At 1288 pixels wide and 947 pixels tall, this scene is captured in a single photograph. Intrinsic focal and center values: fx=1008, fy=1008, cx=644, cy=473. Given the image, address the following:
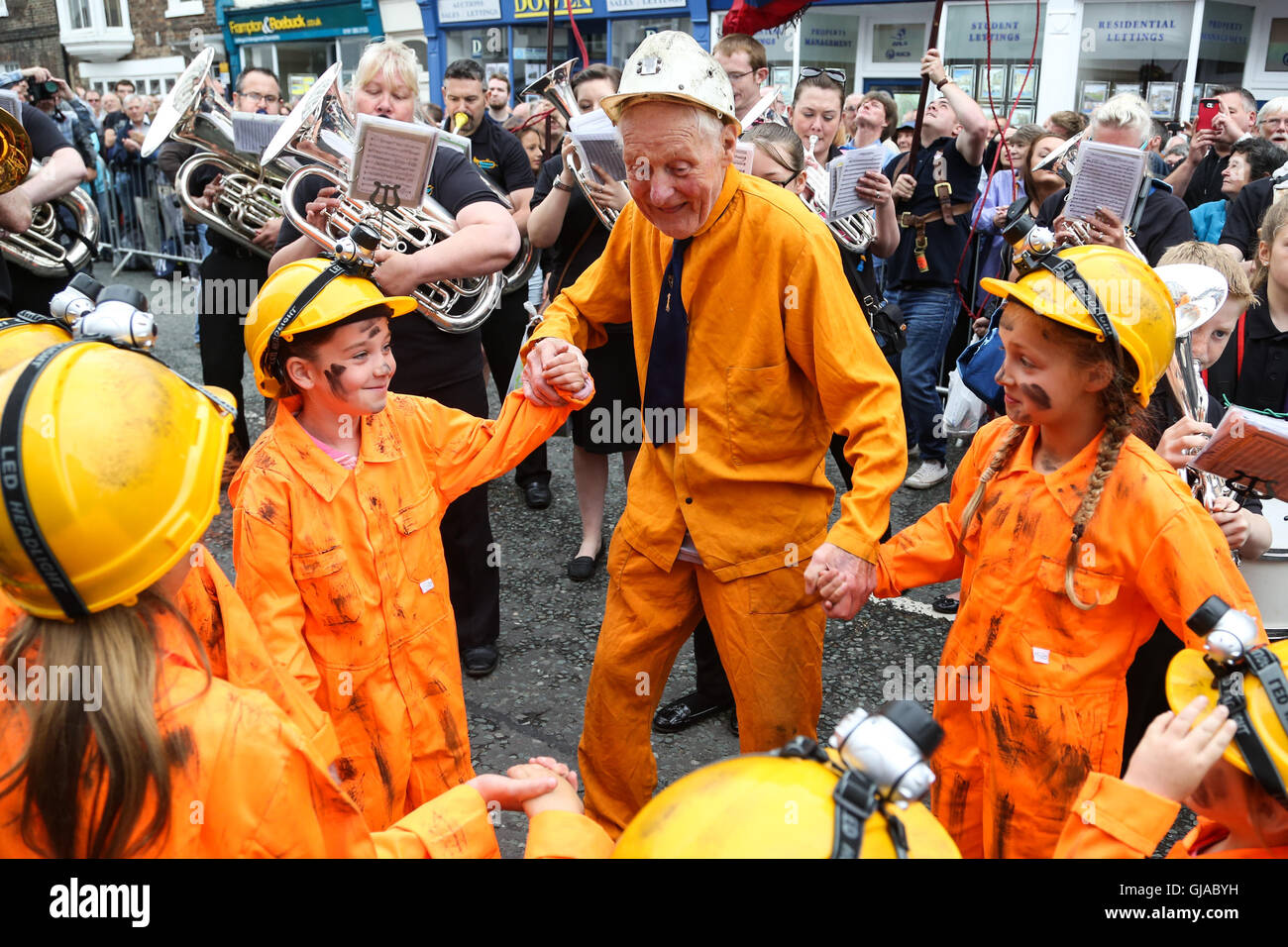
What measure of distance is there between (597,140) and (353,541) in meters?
2.27

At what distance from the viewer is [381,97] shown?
165 inches

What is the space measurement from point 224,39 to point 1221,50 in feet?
72.4

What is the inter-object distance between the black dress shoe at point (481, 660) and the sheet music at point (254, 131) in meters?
2.51

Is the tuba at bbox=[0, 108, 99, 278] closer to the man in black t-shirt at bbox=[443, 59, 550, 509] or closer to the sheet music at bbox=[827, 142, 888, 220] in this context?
the man in black t-shirt at bbox=[443, 59, 550, 509]

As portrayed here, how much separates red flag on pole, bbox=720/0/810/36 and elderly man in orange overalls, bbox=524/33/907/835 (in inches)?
143

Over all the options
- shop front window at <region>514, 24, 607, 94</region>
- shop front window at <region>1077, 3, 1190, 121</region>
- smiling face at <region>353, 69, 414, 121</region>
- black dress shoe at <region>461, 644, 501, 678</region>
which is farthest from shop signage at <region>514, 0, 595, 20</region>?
black dress shoe at <region>461, 644, 501, 678</region>

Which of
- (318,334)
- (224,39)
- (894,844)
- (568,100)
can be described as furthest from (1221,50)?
(224,39)

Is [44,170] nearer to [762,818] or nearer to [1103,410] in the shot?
[1103,410]

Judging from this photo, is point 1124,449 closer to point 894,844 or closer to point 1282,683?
point 1282,683

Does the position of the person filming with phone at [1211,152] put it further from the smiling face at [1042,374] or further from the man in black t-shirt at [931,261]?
the smiling face at [1042,374]

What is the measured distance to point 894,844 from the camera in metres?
1.15

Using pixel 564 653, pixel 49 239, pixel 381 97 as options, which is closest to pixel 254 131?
pixel 381 97

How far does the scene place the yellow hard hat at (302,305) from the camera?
2.54 meters

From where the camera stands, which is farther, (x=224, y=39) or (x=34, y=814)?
(x=224, y=39)
